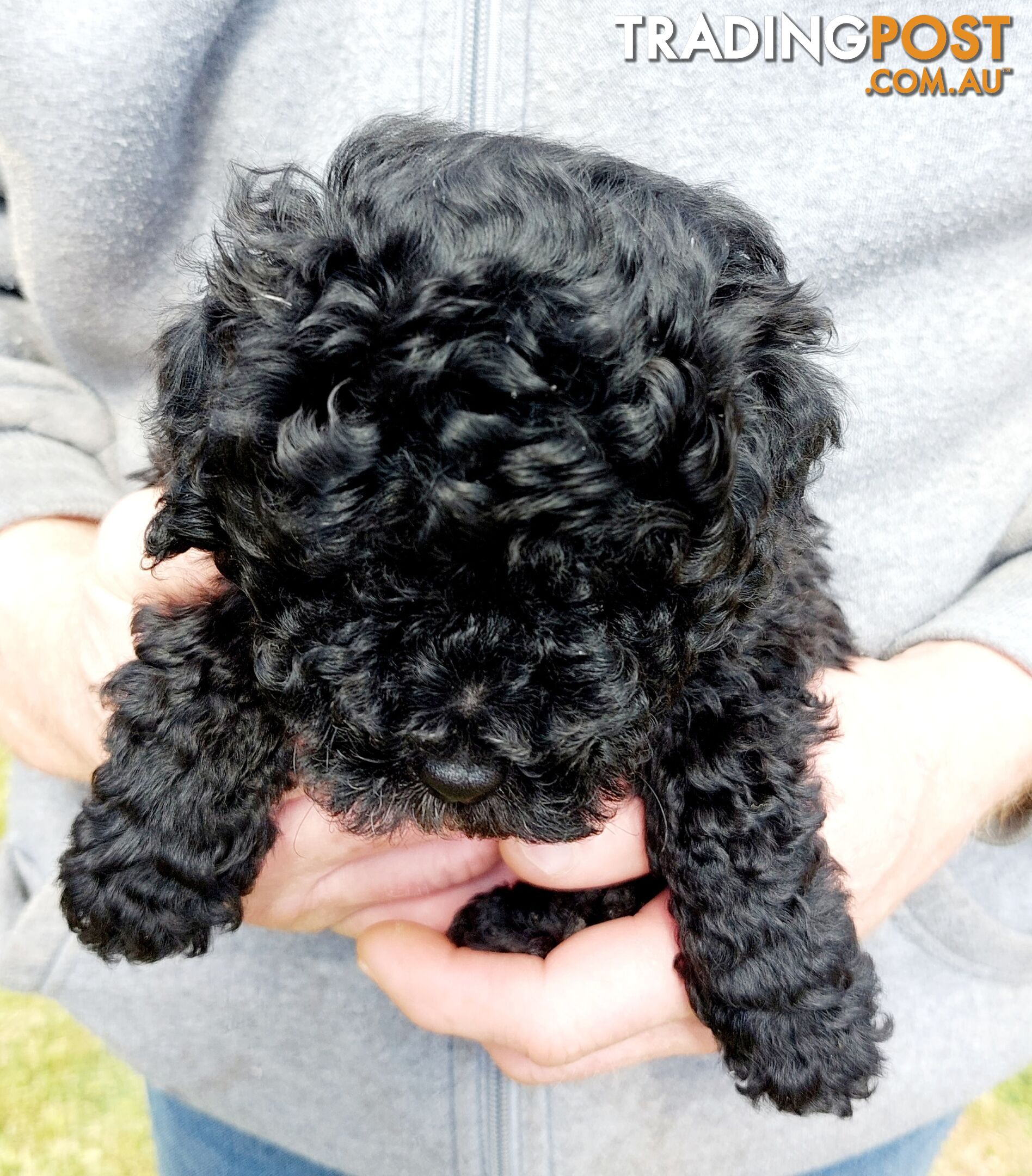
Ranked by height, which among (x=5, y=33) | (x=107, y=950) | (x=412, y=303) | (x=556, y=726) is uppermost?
(x=5, y=33)

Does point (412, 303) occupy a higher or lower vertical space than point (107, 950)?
higher

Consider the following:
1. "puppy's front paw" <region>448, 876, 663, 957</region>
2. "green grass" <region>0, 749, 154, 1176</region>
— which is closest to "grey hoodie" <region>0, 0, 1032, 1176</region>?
"puppy's front paw" <region>448, 876, 663, 957</region>

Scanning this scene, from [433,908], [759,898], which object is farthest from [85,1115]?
[759,898]

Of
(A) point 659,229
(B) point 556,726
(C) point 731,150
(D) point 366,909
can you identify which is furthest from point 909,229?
(D) point 366,909

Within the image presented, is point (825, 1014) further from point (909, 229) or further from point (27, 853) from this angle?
point (27, 853)

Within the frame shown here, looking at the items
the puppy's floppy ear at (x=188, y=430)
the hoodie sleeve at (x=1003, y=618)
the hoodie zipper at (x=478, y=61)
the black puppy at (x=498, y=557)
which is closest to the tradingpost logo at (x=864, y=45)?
the hoodie zipper at (x=478, y=61)

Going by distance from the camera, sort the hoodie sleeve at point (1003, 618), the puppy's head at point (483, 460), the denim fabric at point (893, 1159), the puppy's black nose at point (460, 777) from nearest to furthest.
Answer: the puppy's head at point (483, 460), the puppy's black nose at point (460, 777), the hoodie sleeve at point (1003, 618), the denim fabric at point (893, 1159)

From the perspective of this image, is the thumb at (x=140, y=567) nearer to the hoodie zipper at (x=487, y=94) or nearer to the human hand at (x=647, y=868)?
the human hand at (x=647, y=868)
